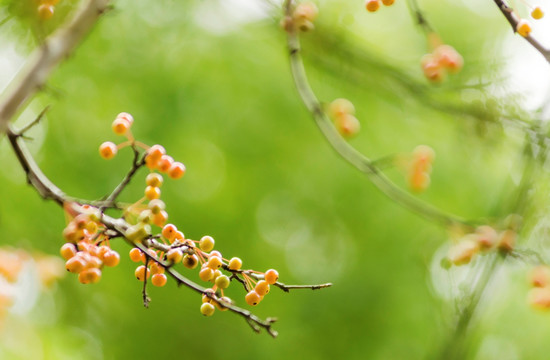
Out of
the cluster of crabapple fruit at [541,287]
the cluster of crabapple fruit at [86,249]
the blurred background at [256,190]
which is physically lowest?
the blurred background at [256,190]

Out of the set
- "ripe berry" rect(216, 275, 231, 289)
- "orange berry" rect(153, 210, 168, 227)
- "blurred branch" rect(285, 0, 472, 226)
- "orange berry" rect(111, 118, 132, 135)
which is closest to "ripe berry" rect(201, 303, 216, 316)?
"ripe berry" rect(216, 275, 231, 289)

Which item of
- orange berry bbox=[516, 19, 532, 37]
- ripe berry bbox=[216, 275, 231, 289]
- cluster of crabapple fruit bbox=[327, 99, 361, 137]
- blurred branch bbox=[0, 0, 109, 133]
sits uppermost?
blurred branch bbox=[0, 0, 109, 133]

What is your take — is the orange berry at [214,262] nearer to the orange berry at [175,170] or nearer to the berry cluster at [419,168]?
the orange berry at [175,170]

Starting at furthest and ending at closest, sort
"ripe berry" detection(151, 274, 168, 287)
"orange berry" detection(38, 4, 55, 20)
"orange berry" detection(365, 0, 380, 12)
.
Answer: "orange berry" detection(365, 0, 380, 12), "orange berry" detection(38, 4, 55, 20), "ripe berry" detection(151, 274, 168, 287)

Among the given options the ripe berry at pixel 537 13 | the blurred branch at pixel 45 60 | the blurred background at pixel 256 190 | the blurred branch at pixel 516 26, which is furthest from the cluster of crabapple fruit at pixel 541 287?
the blurred background at pixel 256 190

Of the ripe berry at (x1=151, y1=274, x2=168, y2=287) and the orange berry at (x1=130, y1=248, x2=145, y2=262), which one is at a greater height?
the orange berry at (x1=130, y1=248, x2=145, y2=262)

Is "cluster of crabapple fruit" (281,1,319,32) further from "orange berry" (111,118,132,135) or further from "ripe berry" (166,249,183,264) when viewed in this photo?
"ripe berry" (166,249,183,264)

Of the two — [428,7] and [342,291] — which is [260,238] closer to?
[342,291]
